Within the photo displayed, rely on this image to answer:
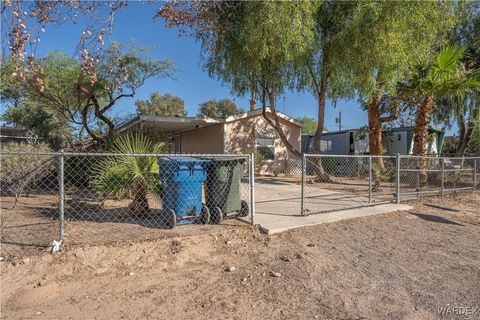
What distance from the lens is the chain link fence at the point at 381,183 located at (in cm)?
856

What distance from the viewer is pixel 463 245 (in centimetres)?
591

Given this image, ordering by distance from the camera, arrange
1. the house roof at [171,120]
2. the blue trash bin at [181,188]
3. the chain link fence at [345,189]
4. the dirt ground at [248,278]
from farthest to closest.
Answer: the house roof at [171,120], the chain link fence at [345,189], the blue trash bin at [181,188], the dirt ground at [248,278]

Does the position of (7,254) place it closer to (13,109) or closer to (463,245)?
(463,245)

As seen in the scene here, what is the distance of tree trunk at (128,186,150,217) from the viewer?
6273mm

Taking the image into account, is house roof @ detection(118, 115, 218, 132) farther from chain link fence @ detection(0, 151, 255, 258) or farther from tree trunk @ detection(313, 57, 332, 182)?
chain link fence @ detection(0, 151, 255, 258)

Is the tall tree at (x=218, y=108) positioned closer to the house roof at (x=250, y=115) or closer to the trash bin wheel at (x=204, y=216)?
the house roof at (x=250, y=115)

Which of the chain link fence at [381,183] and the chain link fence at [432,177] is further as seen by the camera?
the chain link fence at [432,177]

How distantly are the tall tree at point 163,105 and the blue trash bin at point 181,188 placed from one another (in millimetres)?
37004

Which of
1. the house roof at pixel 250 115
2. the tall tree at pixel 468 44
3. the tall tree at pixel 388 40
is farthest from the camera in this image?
the house roof at pixel 250 115

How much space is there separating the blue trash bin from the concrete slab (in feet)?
3.80

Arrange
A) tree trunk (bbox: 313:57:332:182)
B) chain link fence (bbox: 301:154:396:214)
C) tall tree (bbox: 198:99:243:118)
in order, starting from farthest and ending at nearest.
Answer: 1. tall tree (bbox: 198:99:243:118)
2. tree trunk (bbox: 313:57:332:182)
3. chain link fence (bbox: 301:154:396:214)

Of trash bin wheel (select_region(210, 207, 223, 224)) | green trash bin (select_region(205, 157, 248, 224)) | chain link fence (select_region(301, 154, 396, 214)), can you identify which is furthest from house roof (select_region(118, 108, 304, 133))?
trash bin wheel (select_region(210, 207, 223, 224))

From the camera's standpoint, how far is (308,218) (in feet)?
22.9

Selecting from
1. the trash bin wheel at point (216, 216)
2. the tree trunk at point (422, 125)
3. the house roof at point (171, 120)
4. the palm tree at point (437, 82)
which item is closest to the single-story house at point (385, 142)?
the house roof at point (171, 120)
